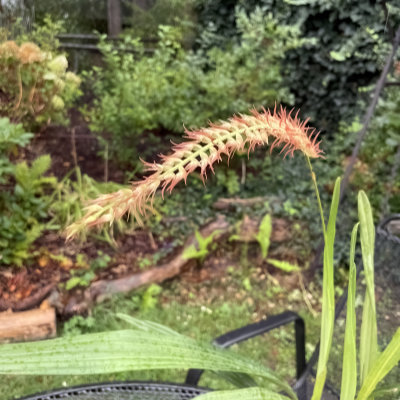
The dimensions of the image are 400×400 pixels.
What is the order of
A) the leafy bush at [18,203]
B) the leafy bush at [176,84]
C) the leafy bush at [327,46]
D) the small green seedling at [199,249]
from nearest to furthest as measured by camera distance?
the leafy bush at [18,203]
the small green seedling at [199,249]
the leafy bush at [176,84]
the leafy bush at [327,46]

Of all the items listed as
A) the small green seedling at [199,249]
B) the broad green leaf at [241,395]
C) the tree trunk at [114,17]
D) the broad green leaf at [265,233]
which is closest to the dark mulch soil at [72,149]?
the tree trunk at [114,17]

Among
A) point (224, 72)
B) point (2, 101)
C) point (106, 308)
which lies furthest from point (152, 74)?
point (106, 308)

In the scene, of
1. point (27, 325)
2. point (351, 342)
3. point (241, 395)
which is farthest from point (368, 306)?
point (27, 325)

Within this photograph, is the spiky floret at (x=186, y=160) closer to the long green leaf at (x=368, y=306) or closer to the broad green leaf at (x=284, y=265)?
the long green leaf at (x=368, y=306)

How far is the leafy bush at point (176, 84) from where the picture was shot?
99.8 inches

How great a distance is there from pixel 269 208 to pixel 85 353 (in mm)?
2152

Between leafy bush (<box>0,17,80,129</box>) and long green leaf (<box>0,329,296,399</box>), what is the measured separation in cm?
155

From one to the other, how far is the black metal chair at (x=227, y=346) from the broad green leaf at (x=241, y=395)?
39cm

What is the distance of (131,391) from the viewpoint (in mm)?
895

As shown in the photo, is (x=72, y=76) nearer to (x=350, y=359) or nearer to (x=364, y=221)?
(x=364, y=221)

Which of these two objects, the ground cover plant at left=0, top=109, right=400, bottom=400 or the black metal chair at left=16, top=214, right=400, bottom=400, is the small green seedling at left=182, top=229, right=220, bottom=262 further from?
the ground cover plant at left=0, top=109, right=400, bottom=400

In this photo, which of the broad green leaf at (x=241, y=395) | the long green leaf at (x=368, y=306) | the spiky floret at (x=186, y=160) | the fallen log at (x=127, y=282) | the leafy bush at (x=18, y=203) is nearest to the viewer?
the spiky floret at (x=186, y=160)

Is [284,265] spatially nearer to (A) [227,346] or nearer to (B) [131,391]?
(A) [227,346]

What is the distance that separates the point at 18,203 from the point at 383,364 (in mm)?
1973
